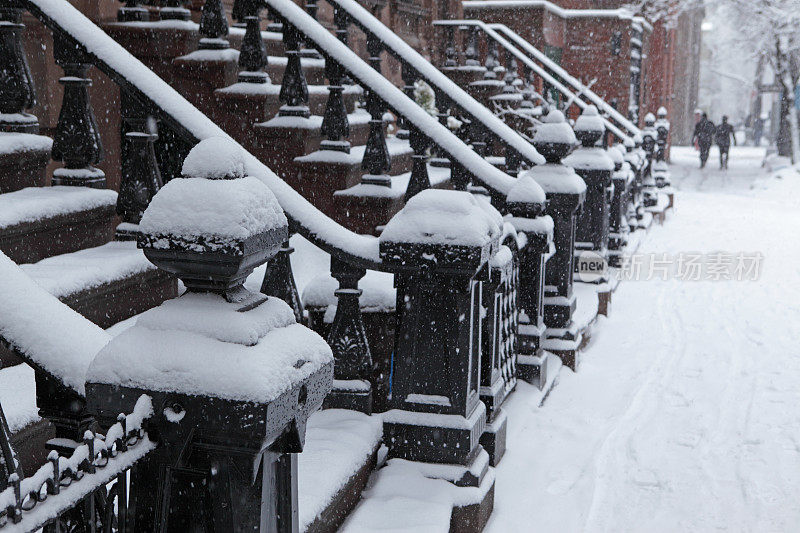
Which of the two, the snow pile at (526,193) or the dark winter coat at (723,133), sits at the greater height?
the snow pile at (526,193)

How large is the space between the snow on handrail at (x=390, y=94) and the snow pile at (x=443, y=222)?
5.01ft

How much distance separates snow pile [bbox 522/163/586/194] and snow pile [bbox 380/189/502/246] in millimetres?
2171

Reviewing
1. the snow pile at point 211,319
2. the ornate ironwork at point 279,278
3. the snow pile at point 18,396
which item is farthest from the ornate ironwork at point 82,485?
the ornate ironwork at point 279,278

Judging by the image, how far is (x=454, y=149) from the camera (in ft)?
16.9

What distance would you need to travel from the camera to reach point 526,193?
196 inches

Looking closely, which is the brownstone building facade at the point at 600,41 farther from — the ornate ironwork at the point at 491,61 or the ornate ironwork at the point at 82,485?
the ornate ironwork at the point at 82,485

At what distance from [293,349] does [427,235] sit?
1.52 metres

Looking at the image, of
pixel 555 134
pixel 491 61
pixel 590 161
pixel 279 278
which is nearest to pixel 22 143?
pixel 279 278

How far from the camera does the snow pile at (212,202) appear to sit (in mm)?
1853

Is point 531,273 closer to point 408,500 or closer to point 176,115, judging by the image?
point 408,500

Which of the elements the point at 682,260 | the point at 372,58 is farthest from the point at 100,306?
the point at 682,260

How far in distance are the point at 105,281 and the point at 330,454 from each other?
3.77ft

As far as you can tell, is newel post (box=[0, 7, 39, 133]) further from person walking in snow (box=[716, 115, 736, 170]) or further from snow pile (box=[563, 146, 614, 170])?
person walking in snow (box=[716, 115, 736, 170])

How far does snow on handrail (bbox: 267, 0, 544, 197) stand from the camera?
4941 mm
